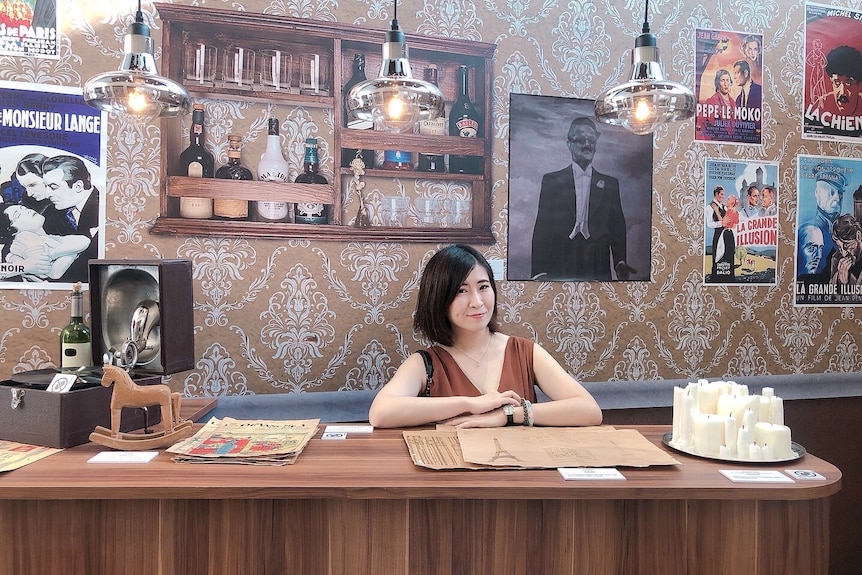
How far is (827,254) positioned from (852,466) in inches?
43.6

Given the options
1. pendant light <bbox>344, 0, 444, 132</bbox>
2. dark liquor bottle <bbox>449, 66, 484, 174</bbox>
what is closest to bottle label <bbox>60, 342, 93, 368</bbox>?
pendant light <bbox>344, 0, 444, 132</bbox>

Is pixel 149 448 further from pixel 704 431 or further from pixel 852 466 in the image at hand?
pixel 852 466

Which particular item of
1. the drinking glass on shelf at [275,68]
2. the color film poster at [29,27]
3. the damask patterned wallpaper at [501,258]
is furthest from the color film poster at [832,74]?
the color film poster at [29,27]

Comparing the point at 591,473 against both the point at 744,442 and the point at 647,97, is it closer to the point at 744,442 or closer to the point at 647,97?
the point at 744,442

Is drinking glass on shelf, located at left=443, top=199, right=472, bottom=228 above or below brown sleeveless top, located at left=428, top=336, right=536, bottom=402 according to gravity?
above

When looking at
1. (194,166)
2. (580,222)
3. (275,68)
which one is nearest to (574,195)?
(580,222)

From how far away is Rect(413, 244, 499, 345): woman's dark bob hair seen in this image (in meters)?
2.32

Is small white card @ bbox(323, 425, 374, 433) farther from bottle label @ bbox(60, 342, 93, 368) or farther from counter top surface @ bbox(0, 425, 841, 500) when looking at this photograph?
bottle label @ bbox(60, 342, 93, 368)

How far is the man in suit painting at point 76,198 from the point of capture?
7.80 feet

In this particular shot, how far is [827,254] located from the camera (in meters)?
3.19

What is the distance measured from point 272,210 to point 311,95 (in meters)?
0.51

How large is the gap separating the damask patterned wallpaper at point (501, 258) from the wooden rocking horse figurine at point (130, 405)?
0.88 meters

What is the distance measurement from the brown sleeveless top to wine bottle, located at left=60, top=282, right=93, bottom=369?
1220 millimetres

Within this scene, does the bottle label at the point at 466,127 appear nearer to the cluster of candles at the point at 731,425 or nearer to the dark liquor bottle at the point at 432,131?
the dark liquor bottle at the point at 432,131
